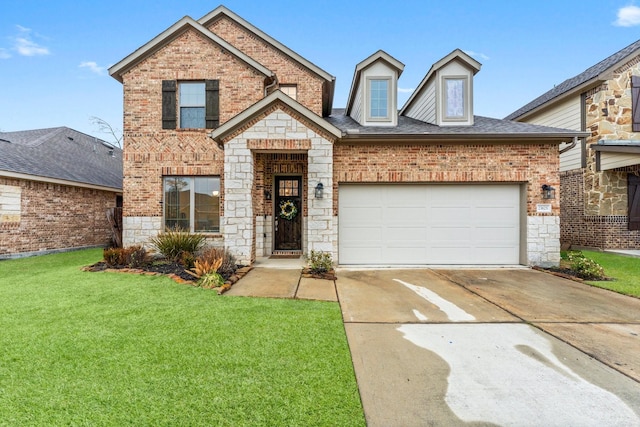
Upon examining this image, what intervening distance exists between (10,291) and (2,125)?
31291 millimetres

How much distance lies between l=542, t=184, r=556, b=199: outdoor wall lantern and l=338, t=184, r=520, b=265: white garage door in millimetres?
610

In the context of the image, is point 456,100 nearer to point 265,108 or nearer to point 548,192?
point 548,192

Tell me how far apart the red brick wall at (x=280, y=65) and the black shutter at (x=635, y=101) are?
1185 cm

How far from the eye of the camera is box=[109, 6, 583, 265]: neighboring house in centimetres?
779

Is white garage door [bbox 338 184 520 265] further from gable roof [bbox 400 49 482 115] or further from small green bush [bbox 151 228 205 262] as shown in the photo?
small green bush [bbox 151 228 205 262]

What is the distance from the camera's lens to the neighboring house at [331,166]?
7793 millimetres

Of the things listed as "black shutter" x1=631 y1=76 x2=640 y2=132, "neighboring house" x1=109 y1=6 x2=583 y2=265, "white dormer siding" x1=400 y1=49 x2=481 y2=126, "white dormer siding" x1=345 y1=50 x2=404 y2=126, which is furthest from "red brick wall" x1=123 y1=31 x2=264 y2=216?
"black shutter" x1=631 y1=76 x2=640 y2=132

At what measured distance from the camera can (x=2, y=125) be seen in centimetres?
2541

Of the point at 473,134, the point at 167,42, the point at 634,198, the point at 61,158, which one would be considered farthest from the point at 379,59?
the point at 61,158

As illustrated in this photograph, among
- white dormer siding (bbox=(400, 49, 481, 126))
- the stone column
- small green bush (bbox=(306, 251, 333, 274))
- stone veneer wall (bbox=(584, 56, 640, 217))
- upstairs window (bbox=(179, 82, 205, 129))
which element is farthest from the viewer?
stone veneer wall (bbox=(584, 56, 640, 217))

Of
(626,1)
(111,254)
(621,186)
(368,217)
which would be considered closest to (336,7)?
(626,1)

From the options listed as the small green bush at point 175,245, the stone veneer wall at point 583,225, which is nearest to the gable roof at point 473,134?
the stone veneer wall at point 583,225

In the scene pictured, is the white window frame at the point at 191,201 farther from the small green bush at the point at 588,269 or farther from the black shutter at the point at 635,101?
the black shutter at the point at 635,101

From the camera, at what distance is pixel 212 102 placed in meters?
9.39
